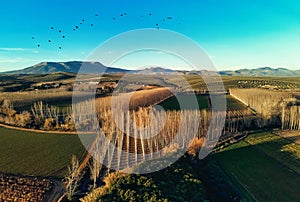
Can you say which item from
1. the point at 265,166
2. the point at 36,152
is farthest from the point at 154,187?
the point at 36,152

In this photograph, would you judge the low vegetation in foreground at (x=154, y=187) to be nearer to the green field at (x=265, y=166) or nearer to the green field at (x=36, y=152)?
the green field at (x=265, y=166)

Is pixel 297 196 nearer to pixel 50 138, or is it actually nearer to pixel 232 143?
pixel 232 143

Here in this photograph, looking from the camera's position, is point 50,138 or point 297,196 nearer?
point 297,196

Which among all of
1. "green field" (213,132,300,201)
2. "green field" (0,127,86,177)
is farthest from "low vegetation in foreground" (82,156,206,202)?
"green field" (0,127,86,177)

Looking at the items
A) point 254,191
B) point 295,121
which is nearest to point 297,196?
point 254,191

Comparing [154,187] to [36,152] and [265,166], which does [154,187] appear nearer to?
[265,166]

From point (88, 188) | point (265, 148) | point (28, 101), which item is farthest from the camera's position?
point (28, 101)

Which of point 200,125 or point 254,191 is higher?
point 200,125

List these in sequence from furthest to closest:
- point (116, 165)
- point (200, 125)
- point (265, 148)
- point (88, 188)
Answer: point (200, 125)
point (265, 148)
point (116, 165)
point (88, 188)
